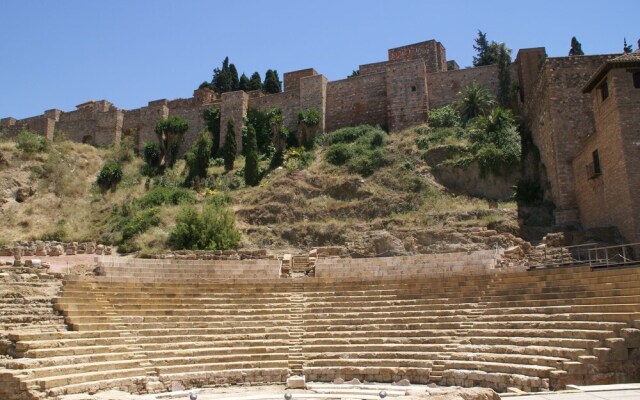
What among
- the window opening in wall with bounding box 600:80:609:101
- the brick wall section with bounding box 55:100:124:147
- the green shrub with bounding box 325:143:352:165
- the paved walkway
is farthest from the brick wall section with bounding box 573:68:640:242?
the brick wall section with bounding box 55:100:124:147

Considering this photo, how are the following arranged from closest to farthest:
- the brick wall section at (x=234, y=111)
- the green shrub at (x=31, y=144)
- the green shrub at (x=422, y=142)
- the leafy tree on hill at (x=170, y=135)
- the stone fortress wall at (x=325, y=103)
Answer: the green shrub at (x=422, y=142), the stone fortress wall at (x=325, y=103), the green shrub at (x=31, y=144), the brick wall section at (x=234, y=111), the leafy tree on hill at (x=170, y=135)

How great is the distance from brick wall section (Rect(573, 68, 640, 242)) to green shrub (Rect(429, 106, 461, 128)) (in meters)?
11.1

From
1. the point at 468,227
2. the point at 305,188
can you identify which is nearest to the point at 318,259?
the point at 468,227

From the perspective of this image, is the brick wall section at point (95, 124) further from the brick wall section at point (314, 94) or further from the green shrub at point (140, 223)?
the brick wall section at point (314, 94)

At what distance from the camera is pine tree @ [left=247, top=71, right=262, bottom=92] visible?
48625 mm

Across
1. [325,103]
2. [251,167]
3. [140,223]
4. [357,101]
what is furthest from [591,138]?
[140,223]

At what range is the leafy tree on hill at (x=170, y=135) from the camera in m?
37.8

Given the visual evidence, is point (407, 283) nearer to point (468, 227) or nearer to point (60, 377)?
point (468, 227)

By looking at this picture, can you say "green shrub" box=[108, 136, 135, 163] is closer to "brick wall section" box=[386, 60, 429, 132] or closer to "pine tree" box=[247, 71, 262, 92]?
"pine tree" box=[247, 71, 262, 92]

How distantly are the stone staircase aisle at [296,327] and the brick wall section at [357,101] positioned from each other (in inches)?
720

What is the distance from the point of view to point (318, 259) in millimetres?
20500

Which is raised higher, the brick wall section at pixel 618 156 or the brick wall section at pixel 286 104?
the brick wall section at pixel 286 104

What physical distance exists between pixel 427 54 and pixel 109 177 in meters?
20.7

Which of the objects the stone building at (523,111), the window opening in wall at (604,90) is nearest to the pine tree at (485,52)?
the stone building at (523,111)
